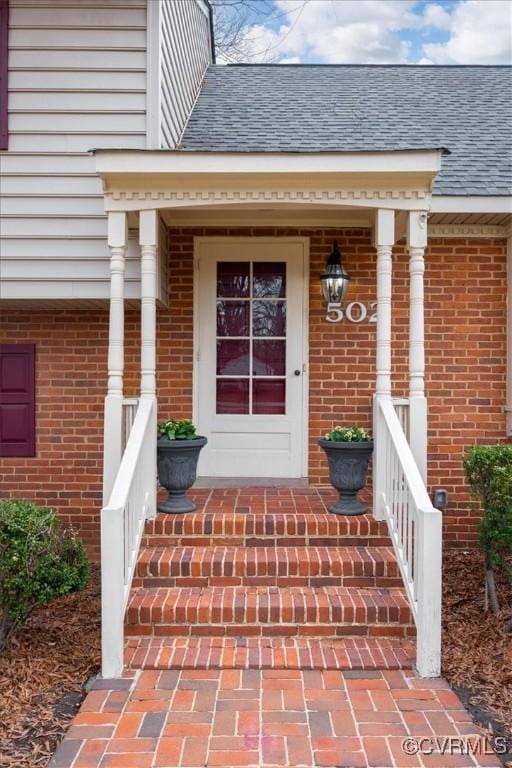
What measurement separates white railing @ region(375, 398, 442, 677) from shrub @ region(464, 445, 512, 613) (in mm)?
523

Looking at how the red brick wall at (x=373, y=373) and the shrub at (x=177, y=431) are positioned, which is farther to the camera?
the red brick wall at (x=373, y=373)

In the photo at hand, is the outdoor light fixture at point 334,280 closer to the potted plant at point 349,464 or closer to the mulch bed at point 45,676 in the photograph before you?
the potted plant at point 349,464

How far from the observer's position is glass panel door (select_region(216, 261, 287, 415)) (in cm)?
534

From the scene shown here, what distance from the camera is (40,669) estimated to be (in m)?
3.26

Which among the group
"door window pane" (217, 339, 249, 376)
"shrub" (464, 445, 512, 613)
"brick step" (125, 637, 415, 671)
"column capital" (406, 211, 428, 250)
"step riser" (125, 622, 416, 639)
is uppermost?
"column capital" (406, 211, 428, 250)

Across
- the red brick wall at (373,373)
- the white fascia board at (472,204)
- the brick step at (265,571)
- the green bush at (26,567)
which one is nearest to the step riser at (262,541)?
the brick step at (265,571)

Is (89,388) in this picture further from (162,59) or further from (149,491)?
(162,59)

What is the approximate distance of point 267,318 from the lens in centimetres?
536

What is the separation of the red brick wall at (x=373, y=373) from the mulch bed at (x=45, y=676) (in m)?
1.20

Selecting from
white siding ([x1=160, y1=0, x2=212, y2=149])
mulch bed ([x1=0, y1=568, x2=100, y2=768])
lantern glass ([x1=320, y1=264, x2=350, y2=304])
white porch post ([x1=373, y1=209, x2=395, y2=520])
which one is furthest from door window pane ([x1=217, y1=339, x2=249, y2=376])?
mulch bed ([x1=0, y1=568, x2=100, y2=768])

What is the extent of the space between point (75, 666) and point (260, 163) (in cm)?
336

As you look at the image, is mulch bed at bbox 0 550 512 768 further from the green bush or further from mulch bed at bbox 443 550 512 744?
the green bush

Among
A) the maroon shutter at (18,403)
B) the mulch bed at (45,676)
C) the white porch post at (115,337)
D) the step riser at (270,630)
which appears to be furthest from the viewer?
the maroon shutter at (18,403)

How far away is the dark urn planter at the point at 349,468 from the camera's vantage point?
13.6ft
